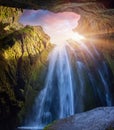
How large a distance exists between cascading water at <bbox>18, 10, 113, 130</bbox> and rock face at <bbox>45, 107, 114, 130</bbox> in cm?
1134

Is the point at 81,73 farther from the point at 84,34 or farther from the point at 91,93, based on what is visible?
the point at 84,34

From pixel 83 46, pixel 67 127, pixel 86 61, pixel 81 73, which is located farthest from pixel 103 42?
pixel 67 127

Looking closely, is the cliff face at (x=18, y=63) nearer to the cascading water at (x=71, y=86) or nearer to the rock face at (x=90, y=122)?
the cascading water at (x=71, y=86)

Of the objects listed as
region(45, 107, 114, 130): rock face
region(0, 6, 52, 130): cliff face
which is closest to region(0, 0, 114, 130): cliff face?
region(0, 6, 52, 130): cliff face

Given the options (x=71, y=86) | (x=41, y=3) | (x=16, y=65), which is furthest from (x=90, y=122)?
(x=71, y=86)

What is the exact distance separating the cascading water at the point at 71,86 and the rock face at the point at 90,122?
11.3m

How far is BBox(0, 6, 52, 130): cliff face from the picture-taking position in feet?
64.2

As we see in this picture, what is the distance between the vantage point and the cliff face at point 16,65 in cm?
1958

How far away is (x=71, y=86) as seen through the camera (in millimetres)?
22594

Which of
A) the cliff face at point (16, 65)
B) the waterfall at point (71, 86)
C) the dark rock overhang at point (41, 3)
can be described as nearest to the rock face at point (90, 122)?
the dark rock overhang at point (41, 3)

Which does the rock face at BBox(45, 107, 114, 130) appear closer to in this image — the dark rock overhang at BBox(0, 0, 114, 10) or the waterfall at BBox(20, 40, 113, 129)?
the dark rock overhang at BBox(0, 0, 114, 10)

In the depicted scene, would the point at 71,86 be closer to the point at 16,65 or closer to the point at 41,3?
the point at 16,65

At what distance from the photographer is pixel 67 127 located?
8.16 metres

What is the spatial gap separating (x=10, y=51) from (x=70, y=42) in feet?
30.1
